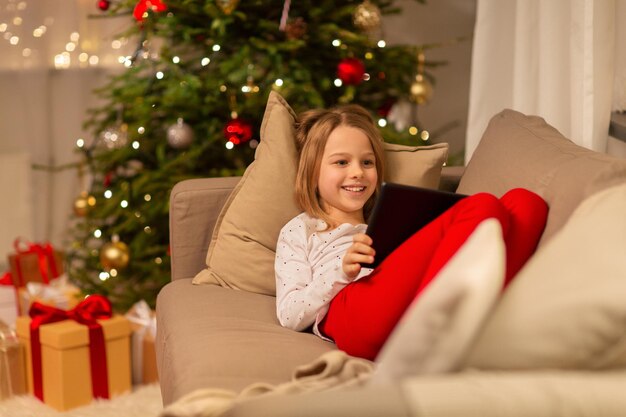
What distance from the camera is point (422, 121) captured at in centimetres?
411

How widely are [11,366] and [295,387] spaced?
165cm

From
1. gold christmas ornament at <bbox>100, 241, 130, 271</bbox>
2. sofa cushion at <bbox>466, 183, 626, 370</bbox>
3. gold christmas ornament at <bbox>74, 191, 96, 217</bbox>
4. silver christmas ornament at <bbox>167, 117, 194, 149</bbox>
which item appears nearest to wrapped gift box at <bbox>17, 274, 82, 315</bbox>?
gold christmas ornament at <bbox>100, 241, 130, 271</bbox>

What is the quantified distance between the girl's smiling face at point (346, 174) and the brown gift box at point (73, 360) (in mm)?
898

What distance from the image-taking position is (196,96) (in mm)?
2883

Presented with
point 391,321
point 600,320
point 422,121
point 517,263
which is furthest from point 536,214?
point 422,121

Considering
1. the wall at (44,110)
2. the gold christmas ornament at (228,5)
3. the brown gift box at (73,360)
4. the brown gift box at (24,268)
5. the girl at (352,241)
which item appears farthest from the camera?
the wall at (44,110)

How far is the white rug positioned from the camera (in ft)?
7.88

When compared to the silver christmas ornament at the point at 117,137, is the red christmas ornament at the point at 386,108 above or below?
above

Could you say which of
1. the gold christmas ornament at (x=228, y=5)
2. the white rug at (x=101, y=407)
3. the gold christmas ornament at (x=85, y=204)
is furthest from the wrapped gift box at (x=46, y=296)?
the gold christmas ornament at (x=228, y=5)

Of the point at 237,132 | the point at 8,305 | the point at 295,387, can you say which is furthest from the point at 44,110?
the point at 295,387

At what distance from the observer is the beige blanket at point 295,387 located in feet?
3.57

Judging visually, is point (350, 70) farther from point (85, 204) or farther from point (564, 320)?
point (564, 320)

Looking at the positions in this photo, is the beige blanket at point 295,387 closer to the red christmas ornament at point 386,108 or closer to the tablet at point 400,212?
the tablet at point 400,212

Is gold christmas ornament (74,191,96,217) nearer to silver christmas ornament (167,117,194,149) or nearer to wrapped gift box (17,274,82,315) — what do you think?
wrapped gift box (17,274,82,315)
